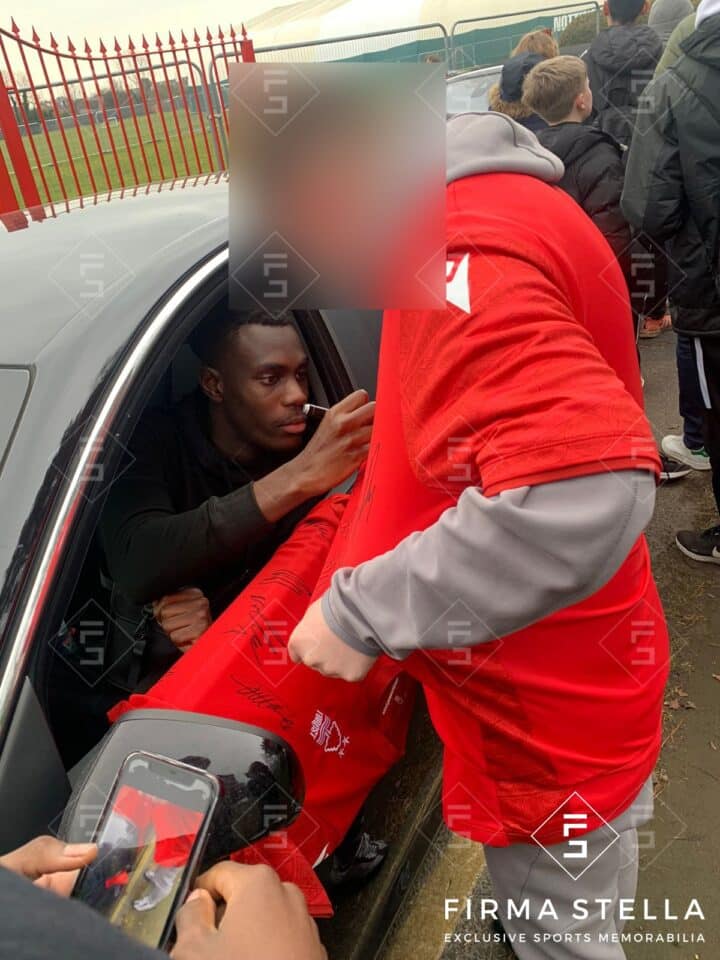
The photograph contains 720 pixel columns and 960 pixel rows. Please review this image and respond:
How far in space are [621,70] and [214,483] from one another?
3714mm

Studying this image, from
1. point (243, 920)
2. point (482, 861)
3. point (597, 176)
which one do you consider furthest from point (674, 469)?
point (243, 920)

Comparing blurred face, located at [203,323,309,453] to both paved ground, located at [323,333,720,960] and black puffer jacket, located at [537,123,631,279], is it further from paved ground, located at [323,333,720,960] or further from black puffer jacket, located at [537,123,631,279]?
black puffer jacket, located at [537,123,631,279]

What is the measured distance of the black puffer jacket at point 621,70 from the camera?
413 cm

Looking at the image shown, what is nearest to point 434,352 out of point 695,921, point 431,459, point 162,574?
point 431,459

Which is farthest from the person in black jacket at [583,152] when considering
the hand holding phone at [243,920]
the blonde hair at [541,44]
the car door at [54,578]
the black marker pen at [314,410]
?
the hand holding phone at [243,920]

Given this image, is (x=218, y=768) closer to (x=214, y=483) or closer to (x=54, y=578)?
(x=54, y=578)

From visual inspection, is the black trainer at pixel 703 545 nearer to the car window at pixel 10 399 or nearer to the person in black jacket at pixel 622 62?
the person in black jacket at pixel 622 62

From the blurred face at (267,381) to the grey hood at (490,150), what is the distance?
0.95 meters

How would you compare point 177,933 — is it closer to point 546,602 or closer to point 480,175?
point 546,602

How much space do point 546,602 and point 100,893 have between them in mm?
600

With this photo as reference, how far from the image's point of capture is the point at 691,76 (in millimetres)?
2328

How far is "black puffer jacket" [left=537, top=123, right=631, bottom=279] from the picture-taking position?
3.23 meters

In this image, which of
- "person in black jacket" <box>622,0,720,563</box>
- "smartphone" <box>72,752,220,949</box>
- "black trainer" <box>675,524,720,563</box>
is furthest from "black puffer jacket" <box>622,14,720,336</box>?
"smartphone" <box>72,752,220,949</box>

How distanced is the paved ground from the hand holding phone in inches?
30.7
